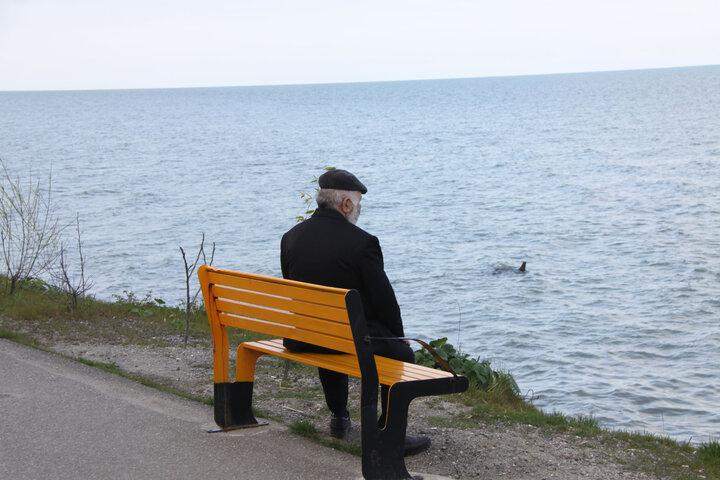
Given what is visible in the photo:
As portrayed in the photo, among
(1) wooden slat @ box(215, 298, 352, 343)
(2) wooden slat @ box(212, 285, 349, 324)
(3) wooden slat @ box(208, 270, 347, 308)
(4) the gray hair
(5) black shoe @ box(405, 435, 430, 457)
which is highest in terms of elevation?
(4) the gray hair

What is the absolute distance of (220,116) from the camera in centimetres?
13638

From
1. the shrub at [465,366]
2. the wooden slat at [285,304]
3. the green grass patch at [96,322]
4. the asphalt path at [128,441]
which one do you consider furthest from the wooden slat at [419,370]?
the green grass patch at [96,322]

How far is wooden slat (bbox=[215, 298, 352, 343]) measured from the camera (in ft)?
16.4

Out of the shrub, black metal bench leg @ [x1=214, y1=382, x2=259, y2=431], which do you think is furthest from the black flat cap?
the shrub

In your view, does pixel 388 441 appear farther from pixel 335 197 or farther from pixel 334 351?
pixel 335 197

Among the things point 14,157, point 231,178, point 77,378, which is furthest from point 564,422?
point 14,157

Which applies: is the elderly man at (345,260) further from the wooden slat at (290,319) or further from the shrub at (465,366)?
→ the shrub at (465,366)

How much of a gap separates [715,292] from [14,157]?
164 ft

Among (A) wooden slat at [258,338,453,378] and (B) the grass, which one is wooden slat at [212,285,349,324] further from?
(B) the grass

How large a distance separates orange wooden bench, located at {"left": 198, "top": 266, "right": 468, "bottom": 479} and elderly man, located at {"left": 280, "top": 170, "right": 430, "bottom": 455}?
6.7 inches

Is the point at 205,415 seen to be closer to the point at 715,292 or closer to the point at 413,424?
the point at 413,424

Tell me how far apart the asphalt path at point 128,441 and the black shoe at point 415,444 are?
35 cm

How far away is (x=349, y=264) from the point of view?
5.31m

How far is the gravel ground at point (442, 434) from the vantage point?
17.9ft
